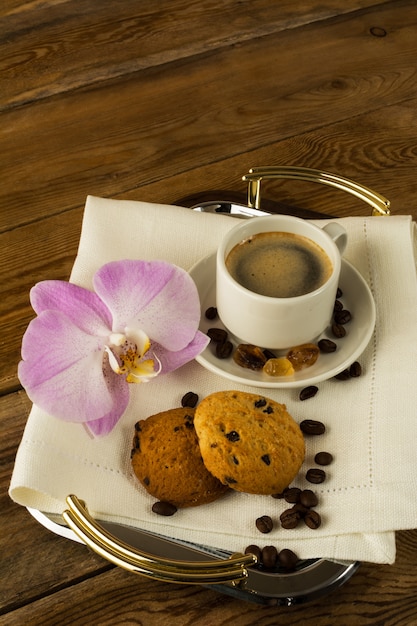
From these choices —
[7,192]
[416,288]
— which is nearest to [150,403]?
[416,288]

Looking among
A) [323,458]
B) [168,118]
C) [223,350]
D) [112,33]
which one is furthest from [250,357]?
[112,33]

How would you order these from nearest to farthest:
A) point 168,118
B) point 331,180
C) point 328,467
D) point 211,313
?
point 328,467 → point 211,313 → point 331,180 → point 168,118

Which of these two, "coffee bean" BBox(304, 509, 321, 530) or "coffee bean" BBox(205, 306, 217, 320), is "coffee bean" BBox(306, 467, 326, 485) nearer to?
"coffee bean" BBox(304, 509, 321, 530)

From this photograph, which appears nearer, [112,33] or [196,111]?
A: [196,111]

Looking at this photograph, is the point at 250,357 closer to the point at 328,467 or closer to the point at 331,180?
the point at 328,467

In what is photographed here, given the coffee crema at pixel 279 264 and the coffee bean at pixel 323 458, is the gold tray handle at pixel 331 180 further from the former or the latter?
the coffee bean at pixel 323 458

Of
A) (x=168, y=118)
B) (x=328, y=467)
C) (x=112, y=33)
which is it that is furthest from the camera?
(x=112, y=33)

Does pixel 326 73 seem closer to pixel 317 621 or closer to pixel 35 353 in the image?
pixel 35 353

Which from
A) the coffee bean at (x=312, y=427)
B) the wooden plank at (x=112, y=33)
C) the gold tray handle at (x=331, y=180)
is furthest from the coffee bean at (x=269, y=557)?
the wooden plank at (x=112, y=33)
